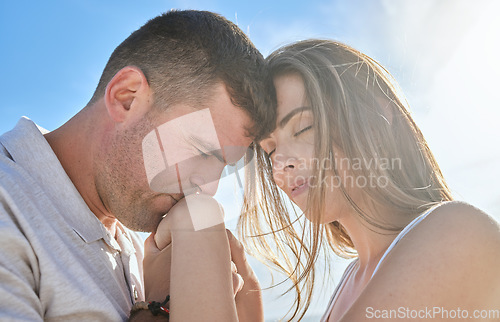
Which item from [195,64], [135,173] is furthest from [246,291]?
[195,64]

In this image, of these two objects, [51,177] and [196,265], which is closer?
[196,265]

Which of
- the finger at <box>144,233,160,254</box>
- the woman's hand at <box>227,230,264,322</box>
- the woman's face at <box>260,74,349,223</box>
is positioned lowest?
the woman's hand at <box>227,230,264,322</box>

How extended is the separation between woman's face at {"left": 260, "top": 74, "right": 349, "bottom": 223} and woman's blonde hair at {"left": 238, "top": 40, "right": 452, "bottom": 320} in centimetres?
3

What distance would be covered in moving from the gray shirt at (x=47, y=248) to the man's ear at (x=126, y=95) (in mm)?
→ 426

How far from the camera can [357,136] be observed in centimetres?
242

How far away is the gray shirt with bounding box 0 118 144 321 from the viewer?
58.4 inches

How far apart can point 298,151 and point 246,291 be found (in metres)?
0.81

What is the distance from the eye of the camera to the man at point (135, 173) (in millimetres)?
1576

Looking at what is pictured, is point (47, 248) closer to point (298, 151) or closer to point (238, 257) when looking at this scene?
point (238, 257)

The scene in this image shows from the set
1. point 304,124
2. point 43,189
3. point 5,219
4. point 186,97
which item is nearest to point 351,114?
point 304,124

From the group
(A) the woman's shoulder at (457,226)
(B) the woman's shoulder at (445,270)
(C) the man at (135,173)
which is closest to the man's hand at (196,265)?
(C) the man at (135,173)

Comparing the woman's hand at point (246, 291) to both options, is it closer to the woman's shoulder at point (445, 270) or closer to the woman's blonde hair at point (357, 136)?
the woman's blonde hair at point (357, 136)

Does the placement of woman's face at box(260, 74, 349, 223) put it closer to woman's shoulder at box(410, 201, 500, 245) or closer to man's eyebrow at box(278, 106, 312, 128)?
man's eyebrow at box(278, 106, 312, 128)

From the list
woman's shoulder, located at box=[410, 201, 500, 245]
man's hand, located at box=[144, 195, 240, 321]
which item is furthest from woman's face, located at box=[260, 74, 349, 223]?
woman's shoulder, located at box=[410, 201, 500, 245]
